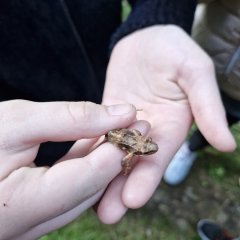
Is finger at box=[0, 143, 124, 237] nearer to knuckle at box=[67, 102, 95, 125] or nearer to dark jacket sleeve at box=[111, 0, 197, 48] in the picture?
knuckle at box=[67, 102, 95, 125]

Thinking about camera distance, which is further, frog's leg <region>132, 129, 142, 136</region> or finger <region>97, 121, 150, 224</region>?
frog's leg <region>132, 129, 142, 136</region>

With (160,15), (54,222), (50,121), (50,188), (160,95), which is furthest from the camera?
(160,15)

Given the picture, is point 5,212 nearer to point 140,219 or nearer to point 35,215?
point 35,215

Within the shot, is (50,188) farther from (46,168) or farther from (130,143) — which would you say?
(130,143)

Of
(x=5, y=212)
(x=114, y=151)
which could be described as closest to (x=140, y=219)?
(x=114, y=151)

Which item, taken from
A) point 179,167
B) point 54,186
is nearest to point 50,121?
point 54,186

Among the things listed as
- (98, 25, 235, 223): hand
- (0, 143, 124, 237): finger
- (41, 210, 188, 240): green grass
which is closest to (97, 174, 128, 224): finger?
(98, 25, 235, 223): hand

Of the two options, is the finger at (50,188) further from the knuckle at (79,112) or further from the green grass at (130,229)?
the green grass at (130,229)

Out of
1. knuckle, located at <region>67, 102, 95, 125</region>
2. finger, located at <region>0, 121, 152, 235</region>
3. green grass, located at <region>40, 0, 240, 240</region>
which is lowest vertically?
green grass, located at <region>40, 0, 240, 240</region>
